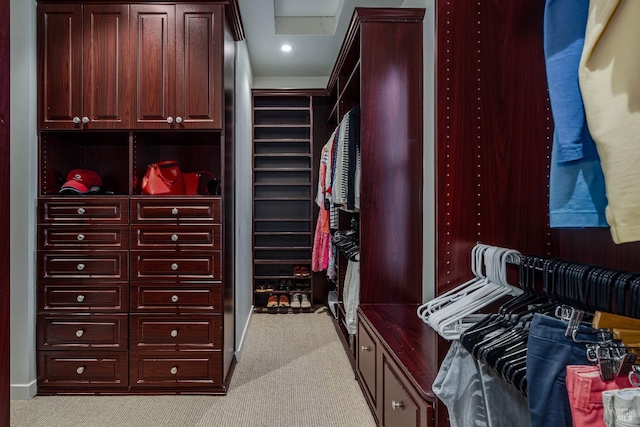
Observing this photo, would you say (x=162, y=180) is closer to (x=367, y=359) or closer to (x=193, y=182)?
(x=193, y=182)

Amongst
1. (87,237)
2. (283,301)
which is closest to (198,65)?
(87,237)

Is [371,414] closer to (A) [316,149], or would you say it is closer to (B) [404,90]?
(B) [404,90]

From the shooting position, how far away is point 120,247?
247 centimetres

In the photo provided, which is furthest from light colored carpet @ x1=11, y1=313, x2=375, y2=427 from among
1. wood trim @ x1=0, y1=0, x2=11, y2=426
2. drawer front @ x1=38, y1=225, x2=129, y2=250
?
wood trim @ x1=0, y1=0, x2=11, y2=426

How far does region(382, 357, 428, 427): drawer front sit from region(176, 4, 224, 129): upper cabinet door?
5.81ft

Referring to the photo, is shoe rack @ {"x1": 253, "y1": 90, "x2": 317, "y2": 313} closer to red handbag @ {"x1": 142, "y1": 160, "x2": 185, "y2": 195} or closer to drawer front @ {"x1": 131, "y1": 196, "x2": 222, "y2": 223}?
red handbag @ {"x1": 142, "y1": 160, "x2": 185, "y2": 195}

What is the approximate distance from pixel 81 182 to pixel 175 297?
0.97m

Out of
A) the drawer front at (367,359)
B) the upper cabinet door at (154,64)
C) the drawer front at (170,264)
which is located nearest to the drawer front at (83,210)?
the drawer front at (170,264)

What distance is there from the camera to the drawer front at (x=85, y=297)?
2.47 metres

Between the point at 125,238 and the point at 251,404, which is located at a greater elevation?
the point at 125,238

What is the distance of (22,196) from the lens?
2432 millimetres

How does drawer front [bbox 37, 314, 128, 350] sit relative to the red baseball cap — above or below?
below

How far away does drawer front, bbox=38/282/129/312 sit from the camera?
2473 mm

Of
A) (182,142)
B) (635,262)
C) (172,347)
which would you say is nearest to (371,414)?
(172,347)
